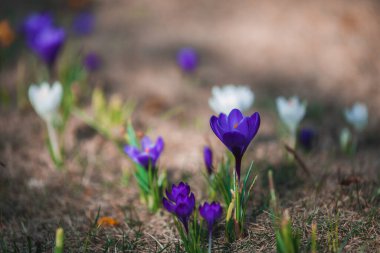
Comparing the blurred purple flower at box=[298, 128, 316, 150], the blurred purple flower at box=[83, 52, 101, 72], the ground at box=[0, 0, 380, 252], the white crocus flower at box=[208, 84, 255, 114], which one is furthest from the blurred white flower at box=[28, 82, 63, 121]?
the blurred purple flower at box=[298, 128, 316, 150]

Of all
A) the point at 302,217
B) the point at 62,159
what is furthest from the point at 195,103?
the point at 302,217

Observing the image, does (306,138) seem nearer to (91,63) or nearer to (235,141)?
(235,141)

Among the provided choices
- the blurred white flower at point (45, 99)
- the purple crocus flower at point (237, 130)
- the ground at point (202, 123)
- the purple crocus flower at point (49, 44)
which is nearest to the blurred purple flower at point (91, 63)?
the ground at point (202, 123)

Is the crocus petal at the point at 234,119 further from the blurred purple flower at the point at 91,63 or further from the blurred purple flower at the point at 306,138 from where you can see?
the blurred purple flower at the point at 91,63

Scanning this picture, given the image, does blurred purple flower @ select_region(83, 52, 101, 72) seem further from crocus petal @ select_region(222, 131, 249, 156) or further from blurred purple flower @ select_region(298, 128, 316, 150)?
crocus petal @ select_region(222, 131, 249, 156)

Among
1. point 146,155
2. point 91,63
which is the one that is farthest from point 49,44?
point 146,155

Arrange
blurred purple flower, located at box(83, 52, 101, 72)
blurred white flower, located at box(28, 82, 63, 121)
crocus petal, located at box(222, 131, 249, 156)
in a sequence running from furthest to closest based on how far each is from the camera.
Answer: blurred purple flower, located at box(83, 52, 101, 72) < blurred white flower, located at box(28, 82, 63, 121) < crocus petal, located at box(222, 131, 249, 156)

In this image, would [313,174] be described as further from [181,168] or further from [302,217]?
[181,168]

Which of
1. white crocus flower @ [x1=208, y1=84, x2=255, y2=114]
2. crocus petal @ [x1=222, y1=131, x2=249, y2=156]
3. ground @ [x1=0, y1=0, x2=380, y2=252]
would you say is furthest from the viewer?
white crocus flower @ [x1=208, y1=84, x2=255, y2=114]

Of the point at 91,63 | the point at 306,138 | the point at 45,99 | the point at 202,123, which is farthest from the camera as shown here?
the point at 91,63
